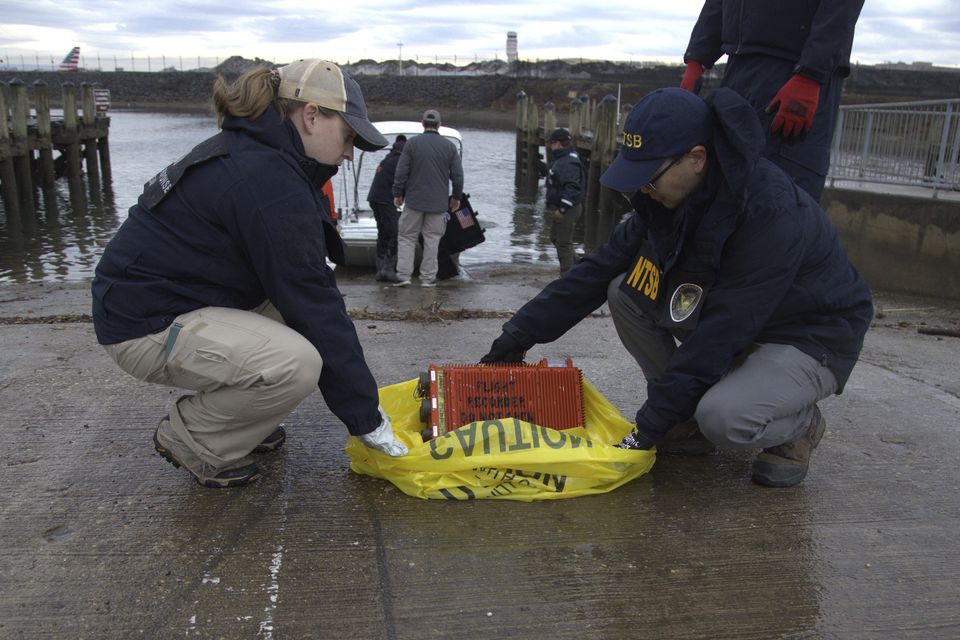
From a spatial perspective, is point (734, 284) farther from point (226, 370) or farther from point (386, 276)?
point (386, 276)

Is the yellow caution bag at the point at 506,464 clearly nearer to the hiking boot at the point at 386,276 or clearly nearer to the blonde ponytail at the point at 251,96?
the blonde ponytail at the point at 251,96

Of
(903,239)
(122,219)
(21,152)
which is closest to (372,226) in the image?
(903,239)

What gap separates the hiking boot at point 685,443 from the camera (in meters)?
3.26

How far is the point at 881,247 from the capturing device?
8625mm

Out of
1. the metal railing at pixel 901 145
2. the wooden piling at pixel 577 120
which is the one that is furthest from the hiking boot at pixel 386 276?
the wooden piling at pixel 577 120

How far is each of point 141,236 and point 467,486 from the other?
1.38 m

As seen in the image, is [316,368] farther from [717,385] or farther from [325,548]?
[717,385]

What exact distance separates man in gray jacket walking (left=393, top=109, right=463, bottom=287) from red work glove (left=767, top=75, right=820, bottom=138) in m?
5.90

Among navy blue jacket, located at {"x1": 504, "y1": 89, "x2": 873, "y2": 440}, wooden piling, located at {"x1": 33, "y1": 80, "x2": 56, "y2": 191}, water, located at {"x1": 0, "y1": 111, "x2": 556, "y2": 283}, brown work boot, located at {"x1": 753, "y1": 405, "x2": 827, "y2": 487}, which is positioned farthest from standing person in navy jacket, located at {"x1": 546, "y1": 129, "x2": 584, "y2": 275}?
wooden piling, located at {"x1": 33, "y1": 80, "x2": 56, "y2": 191}

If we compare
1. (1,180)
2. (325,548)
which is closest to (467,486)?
(325,548)

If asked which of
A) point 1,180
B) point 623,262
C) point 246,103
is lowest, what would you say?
point 1,180

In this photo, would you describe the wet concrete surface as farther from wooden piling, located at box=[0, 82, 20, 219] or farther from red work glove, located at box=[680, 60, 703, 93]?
wooden piling, located at box=[0, 82, 20, 219]

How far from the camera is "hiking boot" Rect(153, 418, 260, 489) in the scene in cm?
285

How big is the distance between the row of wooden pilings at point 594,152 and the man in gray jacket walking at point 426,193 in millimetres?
3590
